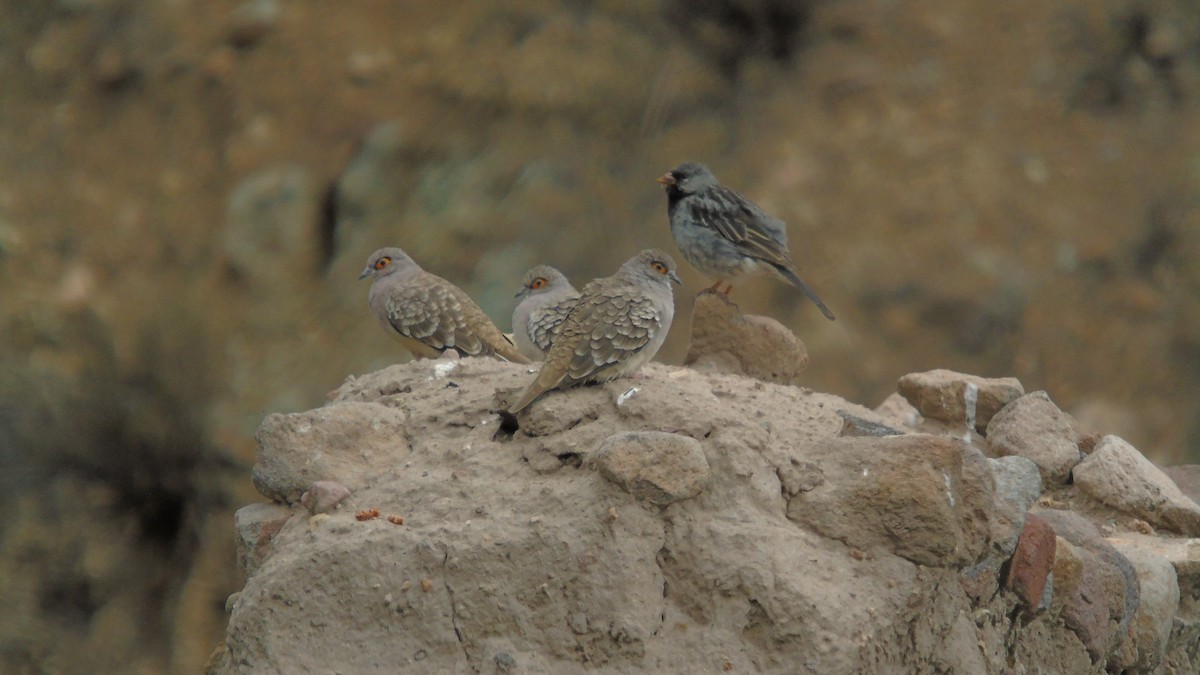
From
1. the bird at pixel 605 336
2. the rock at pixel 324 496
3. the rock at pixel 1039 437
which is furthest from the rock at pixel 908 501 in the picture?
the rock at pixel 1039 437

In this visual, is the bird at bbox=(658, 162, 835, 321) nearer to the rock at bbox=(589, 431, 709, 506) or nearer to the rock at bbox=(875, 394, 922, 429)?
the rock at bbox=(875, 394, 922, 429)

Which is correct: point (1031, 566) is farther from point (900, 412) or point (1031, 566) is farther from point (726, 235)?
point (726, 235)

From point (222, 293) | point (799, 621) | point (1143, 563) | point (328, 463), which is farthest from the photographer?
point (222, 293)

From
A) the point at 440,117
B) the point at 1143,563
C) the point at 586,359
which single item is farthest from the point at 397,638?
the point at 440,117

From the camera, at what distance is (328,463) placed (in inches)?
180

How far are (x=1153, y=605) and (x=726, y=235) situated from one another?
9.49ft

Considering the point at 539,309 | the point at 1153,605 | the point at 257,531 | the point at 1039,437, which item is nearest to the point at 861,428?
the point at 1153,605

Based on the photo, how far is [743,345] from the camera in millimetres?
5996

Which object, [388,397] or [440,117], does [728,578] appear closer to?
[388,397]

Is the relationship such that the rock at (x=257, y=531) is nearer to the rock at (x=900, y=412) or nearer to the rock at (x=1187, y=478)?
the rock at (x=900, y=412)

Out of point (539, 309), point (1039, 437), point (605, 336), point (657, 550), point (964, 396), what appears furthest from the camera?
point (539, 309)

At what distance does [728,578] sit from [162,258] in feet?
31.3

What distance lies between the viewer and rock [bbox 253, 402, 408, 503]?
4.57 m

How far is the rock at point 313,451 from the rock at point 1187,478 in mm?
3118
